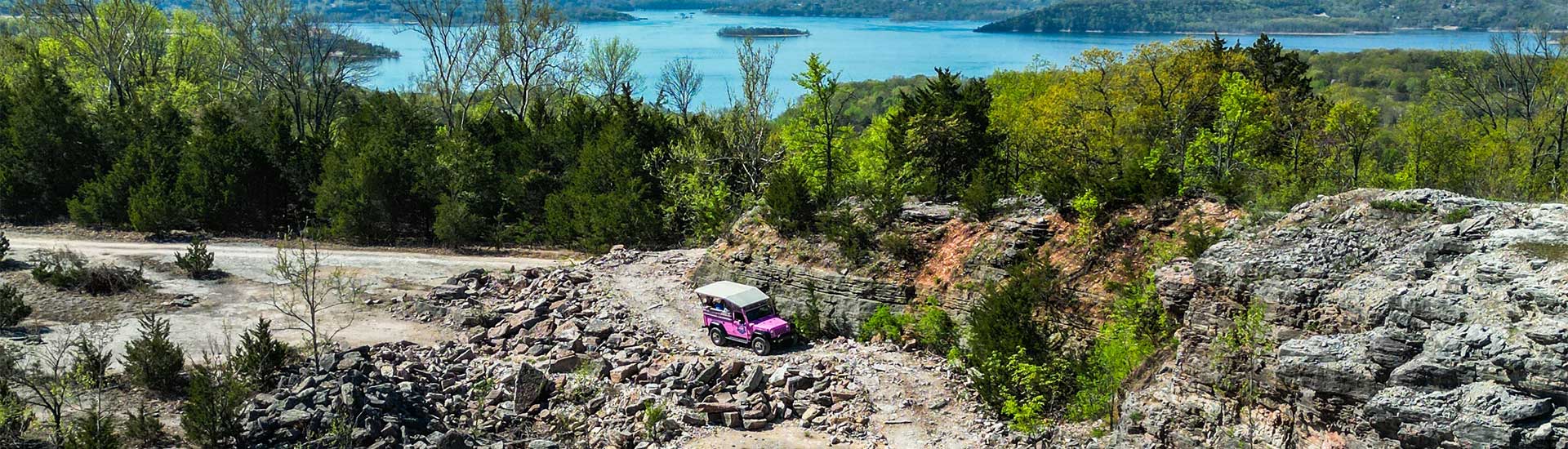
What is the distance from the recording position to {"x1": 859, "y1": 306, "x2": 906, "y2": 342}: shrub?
26656mm

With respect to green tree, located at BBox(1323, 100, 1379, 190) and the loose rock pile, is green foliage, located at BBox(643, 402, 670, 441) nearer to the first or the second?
the loose rock pile

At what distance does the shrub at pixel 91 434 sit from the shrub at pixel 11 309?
995cm

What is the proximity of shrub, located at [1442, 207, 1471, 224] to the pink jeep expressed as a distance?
15.6 meters

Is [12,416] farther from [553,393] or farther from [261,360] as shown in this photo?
[553,393]

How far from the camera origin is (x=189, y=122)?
168 feet

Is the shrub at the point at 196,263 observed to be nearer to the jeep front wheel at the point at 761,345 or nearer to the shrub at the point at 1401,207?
the jeep front wheel at the point at 761,345

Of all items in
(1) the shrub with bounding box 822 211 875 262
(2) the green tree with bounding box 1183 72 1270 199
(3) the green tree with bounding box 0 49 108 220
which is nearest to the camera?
(2) the green tree with bounding box 1183 72 1270 199

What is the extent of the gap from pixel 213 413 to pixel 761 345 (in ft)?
42.4

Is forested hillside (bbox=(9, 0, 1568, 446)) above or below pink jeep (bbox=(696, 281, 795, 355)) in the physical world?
above

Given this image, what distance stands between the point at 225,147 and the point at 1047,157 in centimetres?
3629

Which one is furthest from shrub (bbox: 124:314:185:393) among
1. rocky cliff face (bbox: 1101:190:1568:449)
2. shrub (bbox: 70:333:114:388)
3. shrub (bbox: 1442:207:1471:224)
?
shrub (bbox: 1442:207:1471:224)

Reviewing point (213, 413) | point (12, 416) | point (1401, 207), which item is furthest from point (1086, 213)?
point (12, 416)

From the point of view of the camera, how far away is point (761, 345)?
26.2 meters

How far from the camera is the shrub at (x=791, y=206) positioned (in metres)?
30.3
